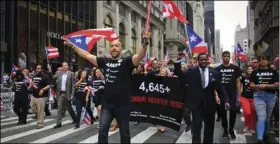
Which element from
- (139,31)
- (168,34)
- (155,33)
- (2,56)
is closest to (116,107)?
(2,56)

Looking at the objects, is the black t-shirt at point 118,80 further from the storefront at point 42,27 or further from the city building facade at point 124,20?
the city building facade at point 124,20

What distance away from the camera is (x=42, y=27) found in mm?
25906

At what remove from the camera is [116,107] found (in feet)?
15.1

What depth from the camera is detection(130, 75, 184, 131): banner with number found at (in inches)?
310

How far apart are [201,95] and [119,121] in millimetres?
1859

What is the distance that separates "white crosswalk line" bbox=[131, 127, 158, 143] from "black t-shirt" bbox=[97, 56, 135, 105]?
3900 mm

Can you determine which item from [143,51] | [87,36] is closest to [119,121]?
[143,51]

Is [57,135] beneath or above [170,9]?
beneath

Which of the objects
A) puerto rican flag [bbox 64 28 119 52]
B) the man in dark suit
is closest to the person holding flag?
puerto rican flag [bbox 64 28 119 52]

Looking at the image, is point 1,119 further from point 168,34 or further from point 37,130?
point 168,34

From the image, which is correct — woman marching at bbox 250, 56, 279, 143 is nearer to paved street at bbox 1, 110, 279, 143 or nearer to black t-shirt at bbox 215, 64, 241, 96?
black t-shirt at bbox 215, 64, 241, 96

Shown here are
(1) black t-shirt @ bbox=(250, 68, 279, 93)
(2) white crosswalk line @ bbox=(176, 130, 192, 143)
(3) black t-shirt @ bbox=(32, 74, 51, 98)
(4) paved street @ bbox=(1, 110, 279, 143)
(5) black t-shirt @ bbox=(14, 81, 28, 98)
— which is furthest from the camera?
(5) black t-shirt @ bbox=(14, 81, 28, 98)

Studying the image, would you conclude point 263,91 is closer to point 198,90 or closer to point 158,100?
point 198,90

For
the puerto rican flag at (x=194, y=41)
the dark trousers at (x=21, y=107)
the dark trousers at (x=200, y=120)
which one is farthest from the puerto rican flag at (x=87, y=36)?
the dark trousers at (x=21, y=107)
